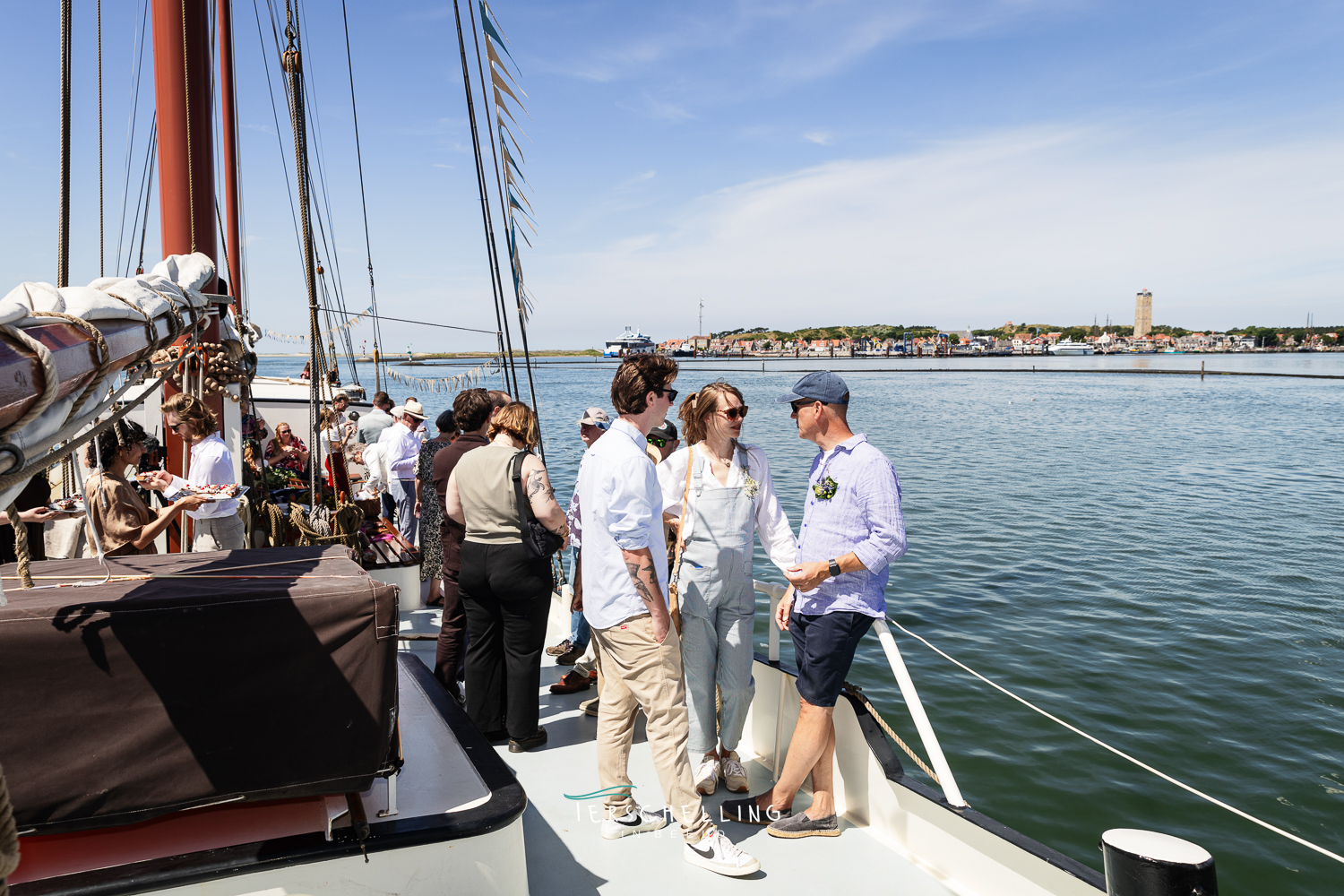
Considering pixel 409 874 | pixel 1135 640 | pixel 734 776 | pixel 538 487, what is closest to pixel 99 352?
pixel 409 874

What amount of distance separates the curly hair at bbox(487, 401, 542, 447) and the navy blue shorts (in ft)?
4.95

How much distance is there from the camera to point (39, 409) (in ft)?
4.02

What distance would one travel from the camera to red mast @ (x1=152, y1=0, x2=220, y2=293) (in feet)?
14.7

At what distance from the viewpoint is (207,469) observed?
4242mm

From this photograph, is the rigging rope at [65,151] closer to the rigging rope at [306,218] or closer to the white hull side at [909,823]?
the rigging rope at [306,218]

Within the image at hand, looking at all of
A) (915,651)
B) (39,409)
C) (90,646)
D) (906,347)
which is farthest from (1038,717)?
(906,347)

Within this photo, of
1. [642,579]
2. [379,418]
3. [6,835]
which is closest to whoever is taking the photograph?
[6,835]

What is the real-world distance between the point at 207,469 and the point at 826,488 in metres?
3.34

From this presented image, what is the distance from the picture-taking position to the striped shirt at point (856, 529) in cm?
283

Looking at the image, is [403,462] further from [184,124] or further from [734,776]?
[734,776]

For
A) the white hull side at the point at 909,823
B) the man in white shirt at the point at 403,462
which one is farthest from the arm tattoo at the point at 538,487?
the man in white shirt at the point at 403,462

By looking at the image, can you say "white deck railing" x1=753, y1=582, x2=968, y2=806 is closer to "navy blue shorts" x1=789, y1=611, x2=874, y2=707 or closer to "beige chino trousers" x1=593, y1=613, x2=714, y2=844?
"navy blue shorts" x1=789, y1=611, x2=874, y2=707

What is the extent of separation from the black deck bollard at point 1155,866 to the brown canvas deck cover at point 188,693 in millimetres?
1960

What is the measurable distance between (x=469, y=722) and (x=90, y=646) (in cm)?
138
